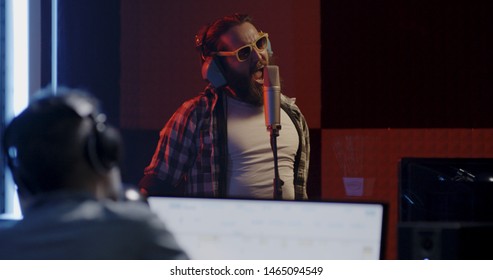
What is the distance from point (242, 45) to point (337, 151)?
790 mm

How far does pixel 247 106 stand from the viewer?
11.3ft

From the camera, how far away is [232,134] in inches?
135

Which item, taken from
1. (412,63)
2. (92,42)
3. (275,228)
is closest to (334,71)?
(412,63)

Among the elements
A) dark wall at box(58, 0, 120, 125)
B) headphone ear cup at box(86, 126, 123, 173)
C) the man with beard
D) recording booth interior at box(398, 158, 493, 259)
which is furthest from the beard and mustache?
headphone ear cup at box(86, 126, 123, 173)

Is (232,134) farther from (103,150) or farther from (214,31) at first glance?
(103,150)

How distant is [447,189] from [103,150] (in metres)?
0.93

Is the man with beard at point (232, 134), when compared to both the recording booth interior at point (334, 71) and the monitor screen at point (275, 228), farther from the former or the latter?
the monitor screen at point (275, 228)

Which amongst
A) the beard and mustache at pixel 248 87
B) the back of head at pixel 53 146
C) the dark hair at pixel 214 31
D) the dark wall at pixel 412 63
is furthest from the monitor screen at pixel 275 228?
the dark wall at pixel 412 63

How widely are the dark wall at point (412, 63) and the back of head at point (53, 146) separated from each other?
99.6 inches

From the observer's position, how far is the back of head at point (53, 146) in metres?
1.07

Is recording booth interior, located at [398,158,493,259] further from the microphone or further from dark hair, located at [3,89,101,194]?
the microphone

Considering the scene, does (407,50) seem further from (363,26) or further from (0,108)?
(0,108)
